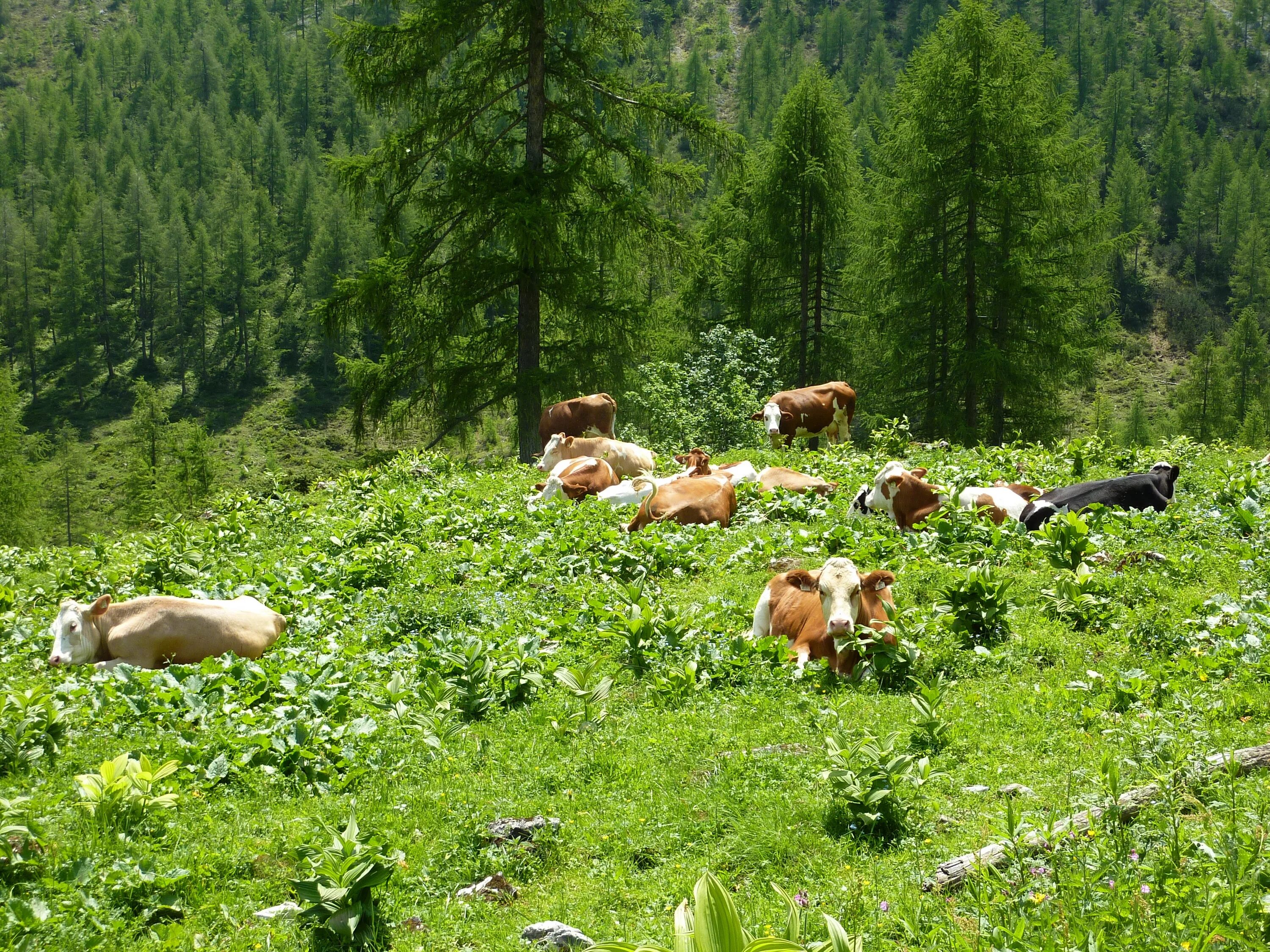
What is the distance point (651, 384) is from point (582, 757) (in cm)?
1786

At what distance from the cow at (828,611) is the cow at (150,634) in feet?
16.0

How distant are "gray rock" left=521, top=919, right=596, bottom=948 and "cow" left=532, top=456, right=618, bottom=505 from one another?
9.70 meters

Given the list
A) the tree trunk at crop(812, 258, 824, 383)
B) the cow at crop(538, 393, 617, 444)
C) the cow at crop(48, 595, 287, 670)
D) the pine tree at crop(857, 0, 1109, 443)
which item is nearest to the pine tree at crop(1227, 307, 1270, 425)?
the pine tree at crop(857, 0, 1109, 443)

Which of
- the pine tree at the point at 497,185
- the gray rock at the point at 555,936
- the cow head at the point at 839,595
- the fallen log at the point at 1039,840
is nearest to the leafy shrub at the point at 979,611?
the cow head at the point at 839,595

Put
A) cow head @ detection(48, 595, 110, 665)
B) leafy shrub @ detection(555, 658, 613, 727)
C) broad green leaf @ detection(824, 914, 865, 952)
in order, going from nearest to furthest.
→ broad green leaf @ detection(824, 914, 865, 952) → leafy shrub @ detection(555, 658, 613, 727) → cow head @ detection(48, 595, 110, 665)

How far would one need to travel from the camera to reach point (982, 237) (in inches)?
1307

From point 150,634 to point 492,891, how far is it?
571cm

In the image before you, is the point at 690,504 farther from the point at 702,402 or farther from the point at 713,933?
the point at 702,402

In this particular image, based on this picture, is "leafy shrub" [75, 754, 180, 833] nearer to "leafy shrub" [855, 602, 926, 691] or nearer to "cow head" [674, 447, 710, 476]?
"leafy shrub" [855, 602, 926, 691]

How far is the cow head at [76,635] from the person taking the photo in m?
9.41

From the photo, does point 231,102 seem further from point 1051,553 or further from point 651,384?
point 1051,553

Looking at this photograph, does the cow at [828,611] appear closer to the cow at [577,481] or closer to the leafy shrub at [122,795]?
the leafy shrub at [122,795]

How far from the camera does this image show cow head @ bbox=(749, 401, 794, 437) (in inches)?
832

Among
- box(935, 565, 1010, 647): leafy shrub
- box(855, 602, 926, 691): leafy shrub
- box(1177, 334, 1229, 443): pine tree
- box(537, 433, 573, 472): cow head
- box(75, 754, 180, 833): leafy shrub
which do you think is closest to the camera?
box(75, 754, 180, 833): leafy shrub
